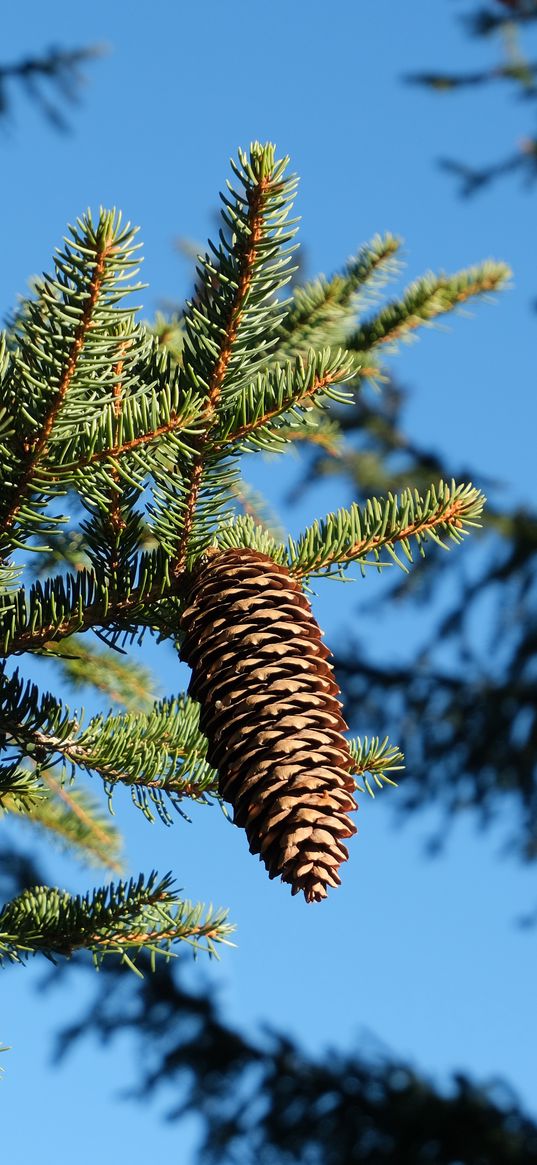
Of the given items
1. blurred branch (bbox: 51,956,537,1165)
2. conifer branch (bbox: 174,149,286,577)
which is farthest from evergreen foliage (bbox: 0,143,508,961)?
blurred branch (bbox: 51,956,537,1165)

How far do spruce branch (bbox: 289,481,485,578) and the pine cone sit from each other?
0.22ft

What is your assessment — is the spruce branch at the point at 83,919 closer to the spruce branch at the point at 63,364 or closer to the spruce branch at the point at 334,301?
the spruce branch at the point at 63,364

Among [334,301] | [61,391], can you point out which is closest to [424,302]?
[334,301]

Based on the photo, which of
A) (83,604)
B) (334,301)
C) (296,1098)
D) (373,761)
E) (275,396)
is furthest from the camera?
(296,1098)

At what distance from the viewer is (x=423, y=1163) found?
440 cm

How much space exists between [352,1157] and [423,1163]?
308mm

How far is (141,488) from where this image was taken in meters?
1.07

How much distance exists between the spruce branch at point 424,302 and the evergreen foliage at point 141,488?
1.28ft

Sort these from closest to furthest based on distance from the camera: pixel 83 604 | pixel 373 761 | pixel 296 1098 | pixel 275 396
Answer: pixel 275 396
pixel 83 604
pixel 373 761
pixel 296 1098

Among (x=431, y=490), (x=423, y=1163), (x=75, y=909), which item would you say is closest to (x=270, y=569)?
(x=431, y=490)

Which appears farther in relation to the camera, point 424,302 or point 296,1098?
point 296,1098

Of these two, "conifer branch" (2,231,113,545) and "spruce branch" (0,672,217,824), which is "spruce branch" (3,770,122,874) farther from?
"conifer branch" (2,231,113,545)

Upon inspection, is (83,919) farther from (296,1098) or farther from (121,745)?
(296,1098)

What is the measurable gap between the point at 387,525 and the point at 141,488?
274 mm
